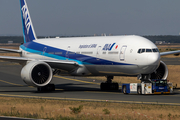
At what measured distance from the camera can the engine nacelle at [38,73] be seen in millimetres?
33719

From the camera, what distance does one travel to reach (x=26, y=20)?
46750 millimetres

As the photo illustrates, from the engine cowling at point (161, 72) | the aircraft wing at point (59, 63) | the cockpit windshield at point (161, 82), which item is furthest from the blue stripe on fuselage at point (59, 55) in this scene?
the engine cowling at point (161, 72)

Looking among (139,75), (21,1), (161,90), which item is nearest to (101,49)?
(139,75)

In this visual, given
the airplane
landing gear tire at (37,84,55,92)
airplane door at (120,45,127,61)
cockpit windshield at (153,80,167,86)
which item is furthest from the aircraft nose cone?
landing gear tire at (37,84,55,92)

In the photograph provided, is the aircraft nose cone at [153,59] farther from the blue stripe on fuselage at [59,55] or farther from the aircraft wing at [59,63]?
the aircraft wing at [59,63]

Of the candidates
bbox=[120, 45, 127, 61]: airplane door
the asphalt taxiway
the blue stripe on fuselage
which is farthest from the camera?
the blue stripe on fuselage

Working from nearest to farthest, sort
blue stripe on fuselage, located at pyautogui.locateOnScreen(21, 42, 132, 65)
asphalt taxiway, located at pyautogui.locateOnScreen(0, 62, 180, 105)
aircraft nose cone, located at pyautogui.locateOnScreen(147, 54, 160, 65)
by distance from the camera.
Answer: asphalt taxiway, located at pyautogui.locateOnScreen(0, 62, 180, 105)
aircraft nose cone, located at pyautogui.locateOnScreen(147, 54, 160, 65)
blue stripe on fuselage, located at pyautogui.locateOnScreen(21, 42, 132, 65)

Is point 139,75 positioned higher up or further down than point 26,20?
further down

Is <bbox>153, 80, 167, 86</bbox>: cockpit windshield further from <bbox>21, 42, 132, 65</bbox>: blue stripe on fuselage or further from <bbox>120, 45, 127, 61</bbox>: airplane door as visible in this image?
<bbox>21, 42, 132, 65</bbox>: blue stripe on fuselage

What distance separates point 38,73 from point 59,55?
15.9ft

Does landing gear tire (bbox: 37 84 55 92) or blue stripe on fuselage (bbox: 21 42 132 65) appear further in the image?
landing gear tire (bbox: 37 84 55 92)

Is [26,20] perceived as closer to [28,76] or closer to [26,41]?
[26,41]

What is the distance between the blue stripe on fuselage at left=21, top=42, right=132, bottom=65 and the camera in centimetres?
3447

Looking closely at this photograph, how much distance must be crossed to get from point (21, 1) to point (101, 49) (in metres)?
18.1
